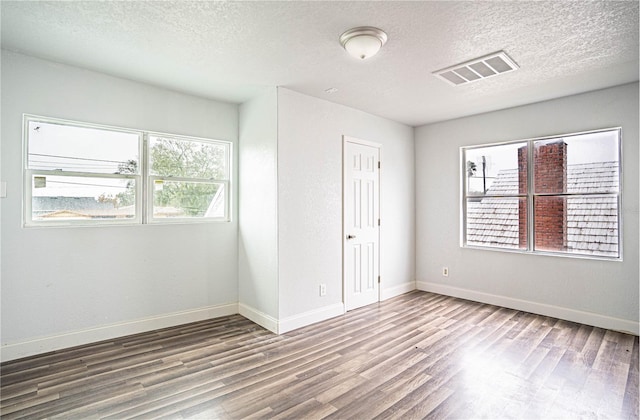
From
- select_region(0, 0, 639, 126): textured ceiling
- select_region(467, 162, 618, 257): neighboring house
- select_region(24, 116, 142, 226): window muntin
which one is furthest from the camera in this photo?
select_region(467, 162, 618, 257): neighboring house

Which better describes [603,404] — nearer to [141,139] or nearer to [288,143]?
[288,143]

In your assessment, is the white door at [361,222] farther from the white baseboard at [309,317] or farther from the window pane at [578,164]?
the window pane at [578,164]

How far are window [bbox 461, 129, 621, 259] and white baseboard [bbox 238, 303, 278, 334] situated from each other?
316cm

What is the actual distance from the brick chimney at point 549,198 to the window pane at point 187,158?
4105 millimetres

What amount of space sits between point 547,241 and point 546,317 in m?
0.96

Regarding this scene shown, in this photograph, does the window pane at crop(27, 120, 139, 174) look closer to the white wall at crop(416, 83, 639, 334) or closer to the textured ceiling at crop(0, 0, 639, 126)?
the textured ceiling at crop(0, 0, 639, 126)

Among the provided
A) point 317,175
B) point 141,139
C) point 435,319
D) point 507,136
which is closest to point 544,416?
point 435,319

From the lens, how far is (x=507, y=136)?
444 centimetres

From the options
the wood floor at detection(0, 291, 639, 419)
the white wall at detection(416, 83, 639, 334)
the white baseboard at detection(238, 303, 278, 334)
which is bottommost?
the wood floor at detection(0, 291, 639, 419)

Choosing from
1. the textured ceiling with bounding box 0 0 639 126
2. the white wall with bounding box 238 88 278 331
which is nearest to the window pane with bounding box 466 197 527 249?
the textured ceiling with bounding box 0 0 639 126

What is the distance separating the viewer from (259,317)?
12.5 ft

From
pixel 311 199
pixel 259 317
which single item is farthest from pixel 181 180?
pixel 259 317

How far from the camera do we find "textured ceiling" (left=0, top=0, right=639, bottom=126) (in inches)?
86.4

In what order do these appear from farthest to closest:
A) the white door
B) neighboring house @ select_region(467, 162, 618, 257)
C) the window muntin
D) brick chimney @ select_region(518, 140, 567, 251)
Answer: the white door < brick chimney @ select_region(518, 140, 567, 251) < neighboring house @ select_region(467, 162, 618, 257) < the window muntin
